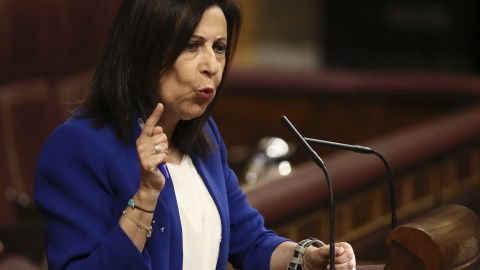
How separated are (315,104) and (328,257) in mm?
2905

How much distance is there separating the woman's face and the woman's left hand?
287 millimetres

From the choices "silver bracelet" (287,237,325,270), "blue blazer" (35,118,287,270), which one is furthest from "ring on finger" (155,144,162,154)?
"silver bracelet" (287,237,325,270)

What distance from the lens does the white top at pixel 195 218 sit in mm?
1254

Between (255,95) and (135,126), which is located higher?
(135,126)

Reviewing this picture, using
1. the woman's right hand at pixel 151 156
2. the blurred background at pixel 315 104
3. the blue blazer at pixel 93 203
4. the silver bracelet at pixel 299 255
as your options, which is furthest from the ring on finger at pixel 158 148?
the blurred background at pixel 315 104

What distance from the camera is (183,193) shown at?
4.19 ft

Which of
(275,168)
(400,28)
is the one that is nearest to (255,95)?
(275,168)

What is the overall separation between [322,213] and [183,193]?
2.58ft

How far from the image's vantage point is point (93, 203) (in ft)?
3.67

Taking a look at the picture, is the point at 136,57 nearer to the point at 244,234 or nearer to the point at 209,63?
the point at 209,63

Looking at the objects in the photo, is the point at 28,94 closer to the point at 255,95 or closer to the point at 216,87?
the point at 255,95

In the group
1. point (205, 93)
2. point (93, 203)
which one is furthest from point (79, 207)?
point (205, 93)

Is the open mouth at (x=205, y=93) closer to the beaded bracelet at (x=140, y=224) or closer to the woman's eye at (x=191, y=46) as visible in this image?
the woman's eye at (x=191, y=46)

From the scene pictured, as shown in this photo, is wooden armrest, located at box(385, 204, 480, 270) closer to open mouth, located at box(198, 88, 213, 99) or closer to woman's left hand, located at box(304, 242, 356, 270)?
woman's left hand, located at box(304, 242, 356, 270)
